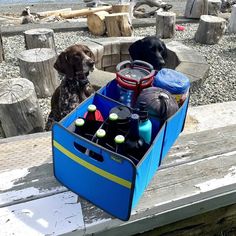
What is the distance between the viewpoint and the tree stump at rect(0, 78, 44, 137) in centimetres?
322

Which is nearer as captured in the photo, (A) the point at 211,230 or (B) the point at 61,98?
(A) the point at 211,230

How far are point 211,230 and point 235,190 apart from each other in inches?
18.9

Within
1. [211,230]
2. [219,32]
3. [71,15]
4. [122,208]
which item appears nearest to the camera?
[122,208]

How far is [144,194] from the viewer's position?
1.89m

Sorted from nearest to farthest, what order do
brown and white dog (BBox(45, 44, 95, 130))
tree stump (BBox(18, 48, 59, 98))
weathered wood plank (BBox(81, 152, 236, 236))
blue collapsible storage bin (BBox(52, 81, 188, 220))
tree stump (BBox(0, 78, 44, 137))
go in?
blue collapsible storage bin (BBox(52, 81, 188, 220)) < weathered wood plank (BBox(81, 152, 236, 236)) < brown and white dog (BBox(45, 44, 95, 130)) < tree stump (BBox(0, 78, 44, 137)) < tree stump (BBox(18, 48, 59, 98))

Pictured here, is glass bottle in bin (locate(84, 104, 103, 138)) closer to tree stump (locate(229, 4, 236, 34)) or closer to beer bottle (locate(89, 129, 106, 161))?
beer bottle (locate(89, 129, 106, 161))

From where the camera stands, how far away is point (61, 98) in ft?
10.5

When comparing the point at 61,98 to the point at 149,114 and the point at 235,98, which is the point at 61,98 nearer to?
the point at 149,114

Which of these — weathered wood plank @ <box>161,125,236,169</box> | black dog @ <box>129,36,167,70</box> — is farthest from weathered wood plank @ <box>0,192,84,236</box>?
black dog @ <box>129,36,167,70</box>

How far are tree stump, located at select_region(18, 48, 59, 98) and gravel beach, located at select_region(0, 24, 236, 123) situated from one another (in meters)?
0.22

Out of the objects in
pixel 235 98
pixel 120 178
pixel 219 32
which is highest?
pixel 120 178

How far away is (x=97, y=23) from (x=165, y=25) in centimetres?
143

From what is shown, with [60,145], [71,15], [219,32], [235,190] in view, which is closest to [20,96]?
[60,145]

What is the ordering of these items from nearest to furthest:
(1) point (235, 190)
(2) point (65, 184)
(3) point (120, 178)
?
(3) point (120, 178)
(2) point (65, 184)
(1) point (235, 190)
